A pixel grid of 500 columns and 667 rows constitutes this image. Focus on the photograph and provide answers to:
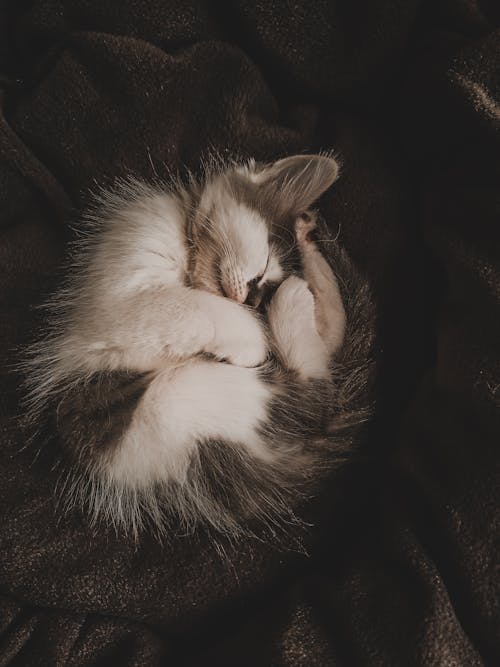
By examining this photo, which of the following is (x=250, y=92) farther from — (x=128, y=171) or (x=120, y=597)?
(x=120, y=597)

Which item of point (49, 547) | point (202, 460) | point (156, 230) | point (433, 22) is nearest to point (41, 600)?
point (49, 547)

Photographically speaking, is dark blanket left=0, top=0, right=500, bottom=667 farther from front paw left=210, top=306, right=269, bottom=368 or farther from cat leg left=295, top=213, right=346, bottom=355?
front paw left=210, top=306, right=269, bottom=368

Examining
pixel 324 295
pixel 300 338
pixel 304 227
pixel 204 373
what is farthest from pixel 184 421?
pixel 304 227

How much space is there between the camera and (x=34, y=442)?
1.11m

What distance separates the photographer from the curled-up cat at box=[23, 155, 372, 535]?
998 millimetres

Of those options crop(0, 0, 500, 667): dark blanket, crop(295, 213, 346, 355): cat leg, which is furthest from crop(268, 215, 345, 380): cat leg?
crop(0, 0, 500, 667): dark blanket

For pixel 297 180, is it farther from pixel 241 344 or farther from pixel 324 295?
pixel 241 344

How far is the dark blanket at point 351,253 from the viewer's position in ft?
3.14

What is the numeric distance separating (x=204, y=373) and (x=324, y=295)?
285 millimetres

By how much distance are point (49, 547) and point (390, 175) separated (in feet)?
3.41

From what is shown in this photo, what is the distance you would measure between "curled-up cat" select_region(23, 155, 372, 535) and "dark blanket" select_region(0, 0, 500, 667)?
82mm

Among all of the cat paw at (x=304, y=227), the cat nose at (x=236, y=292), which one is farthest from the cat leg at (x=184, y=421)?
the cat paw at (x=304, y=227)

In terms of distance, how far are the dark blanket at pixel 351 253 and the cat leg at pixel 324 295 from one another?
0.12 metres

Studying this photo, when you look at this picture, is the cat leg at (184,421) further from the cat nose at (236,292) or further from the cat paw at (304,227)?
the cat paw at (304,227)
